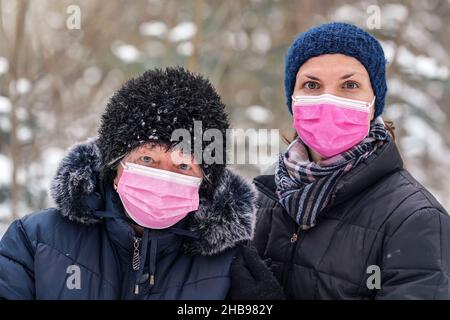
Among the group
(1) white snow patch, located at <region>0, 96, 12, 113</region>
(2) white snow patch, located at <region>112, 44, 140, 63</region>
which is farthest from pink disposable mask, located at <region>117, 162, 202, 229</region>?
(2) white snow patch, located at <region>112, 44, 140, 63</region>

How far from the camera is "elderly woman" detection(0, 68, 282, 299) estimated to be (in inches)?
88.7

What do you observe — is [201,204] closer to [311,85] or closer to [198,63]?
[311,85]

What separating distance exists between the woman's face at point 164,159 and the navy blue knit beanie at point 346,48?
688 mm

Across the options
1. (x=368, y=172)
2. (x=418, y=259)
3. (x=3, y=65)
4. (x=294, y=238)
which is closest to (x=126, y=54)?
(x=3, y=65)

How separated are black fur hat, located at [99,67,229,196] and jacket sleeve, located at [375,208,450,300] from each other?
2.52ft

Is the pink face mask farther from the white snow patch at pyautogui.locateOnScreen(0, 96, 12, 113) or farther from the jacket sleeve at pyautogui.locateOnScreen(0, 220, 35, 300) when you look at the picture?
the white snow patch at pyautogui.locateOnScreen(0, 96, 12, 113)

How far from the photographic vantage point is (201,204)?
8.04ft

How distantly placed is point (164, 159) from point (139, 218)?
0.84 feet

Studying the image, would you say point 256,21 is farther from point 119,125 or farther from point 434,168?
point 119,125

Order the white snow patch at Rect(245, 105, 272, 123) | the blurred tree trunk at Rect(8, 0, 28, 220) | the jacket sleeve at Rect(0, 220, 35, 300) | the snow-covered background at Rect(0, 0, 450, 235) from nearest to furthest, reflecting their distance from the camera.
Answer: the jacket sleeve at Rect(0, 220, 35, 300) < the blurred tree trunk at Rect(8, 0, 28, 220) < the snow-covered background at Rect(0, 0, 450, 235) < the white snow patch at Rect(245, 105, 272, 123)

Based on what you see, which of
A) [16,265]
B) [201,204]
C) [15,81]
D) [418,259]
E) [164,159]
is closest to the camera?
[418,259]
